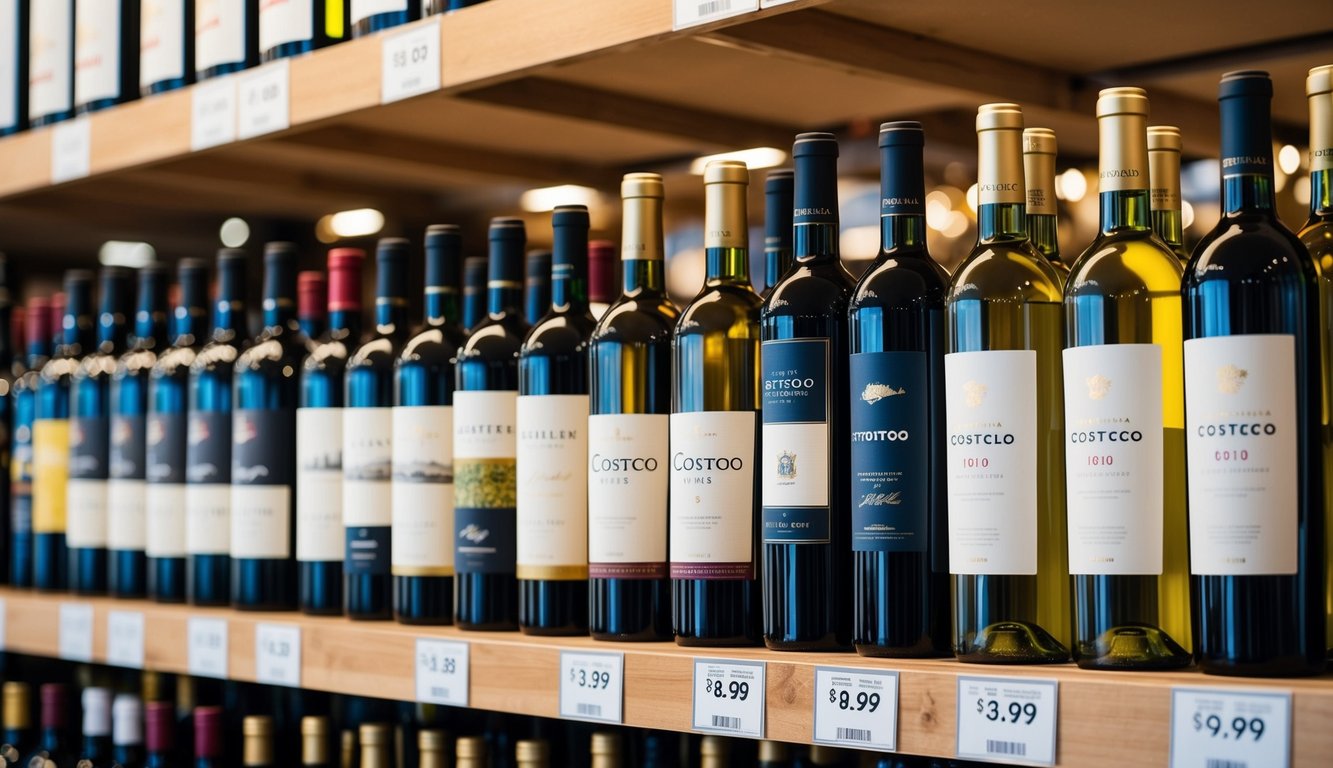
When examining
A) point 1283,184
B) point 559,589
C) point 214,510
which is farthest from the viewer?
point 1283,184

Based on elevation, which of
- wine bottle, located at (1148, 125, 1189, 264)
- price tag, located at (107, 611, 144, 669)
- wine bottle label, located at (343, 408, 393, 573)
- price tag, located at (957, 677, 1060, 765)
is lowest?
price tag, located at (107, 611, 144, 669)

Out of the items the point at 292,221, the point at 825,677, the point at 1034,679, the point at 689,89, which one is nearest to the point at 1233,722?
the point at 1034,679

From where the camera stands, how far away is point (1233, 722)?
836mm

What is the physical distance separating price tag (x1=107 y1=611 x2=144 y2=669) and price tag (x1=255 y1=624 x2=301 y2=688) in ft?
0.70

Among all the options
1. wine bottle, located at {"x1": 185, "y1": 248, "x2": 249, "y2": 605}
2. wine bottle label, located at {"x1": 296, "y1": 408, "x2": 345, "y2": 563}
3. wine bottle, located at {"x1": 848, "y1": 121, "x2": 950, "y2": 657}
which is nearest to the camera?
wine bottle, located at {"x1": 848, "y1": 121, "x2": 950, "y2": 657}

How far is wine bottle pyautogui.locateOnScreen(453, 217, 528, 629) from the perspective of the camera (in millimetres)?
1345

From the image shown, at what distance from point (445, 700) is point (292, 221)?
112 cm

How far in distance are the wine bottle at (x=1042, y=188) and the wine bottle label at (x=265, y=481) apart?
82cm

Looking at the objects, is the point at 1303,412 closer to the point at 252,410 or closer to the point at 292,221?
the point at 252,410

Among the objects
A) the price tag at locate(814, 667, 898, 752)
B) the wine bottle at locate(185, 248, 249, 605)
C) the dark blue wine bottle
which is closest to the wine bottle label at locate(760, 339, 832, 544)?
the price tag at locate(814, 667, 898, 752)

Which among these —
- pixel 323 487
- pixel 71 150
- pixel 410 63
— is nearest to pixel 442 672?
pixel 323 487

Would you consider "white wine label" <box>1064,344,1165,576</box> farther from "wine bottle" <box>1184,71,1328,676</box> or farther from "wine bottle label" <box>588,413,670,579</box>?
"wine bottle label" <box>588,413,670,579</box>

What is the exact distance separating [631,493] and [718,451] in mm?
94

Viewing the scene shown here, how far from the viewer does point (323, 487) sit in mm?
1515
